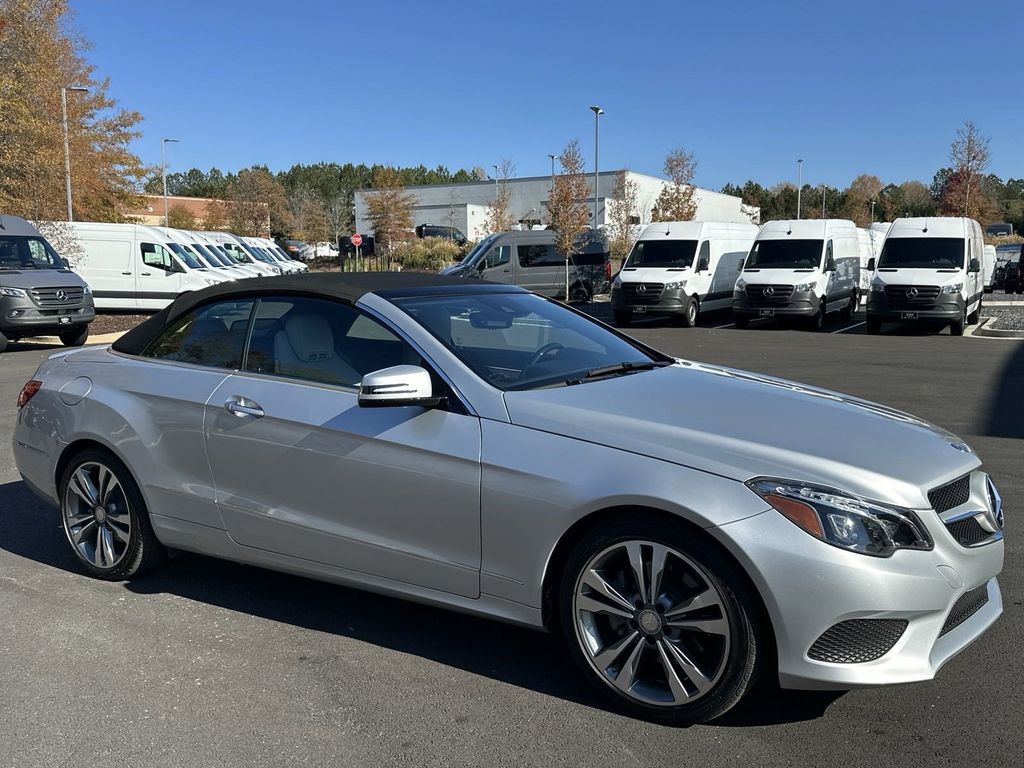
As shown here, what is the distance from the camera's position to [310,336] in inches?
166

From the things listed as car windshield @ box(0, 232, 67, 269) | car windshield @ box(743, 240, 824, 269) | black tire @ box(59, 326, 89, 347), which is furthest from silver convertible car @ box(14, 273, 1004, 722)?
car windshield @ box(743, 240, 824, 269)

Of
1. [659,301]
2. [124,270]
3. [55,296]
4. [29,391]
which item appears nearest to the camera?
[29,391]

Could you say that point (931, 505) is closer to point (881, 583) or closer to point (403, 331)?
point (881, 583)

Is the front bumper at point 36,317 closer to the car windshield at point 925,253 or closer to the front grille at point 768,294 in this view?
the front grille at point 768,294

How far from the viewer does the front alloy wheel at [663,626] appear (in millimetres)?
3098

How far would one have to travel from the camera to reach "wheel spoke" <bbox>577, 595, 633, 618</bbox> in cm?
330

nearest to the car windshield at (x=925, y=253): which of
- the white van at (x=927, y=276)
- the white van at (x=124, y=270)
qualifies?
the white van at (x=927, y=276)

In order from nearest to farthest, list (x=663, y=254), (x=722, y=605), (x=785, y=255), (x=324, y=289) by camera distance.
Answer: (x=722, y=605), (x=324, y=289), (x=785, y=255), (x=663, y=254)

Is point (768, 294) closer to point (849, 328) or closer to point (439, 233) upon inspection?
point (849, 328)

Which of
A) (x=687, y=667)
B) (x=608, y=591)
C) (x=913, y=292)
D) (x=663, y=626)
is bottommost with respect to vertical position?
(x=687, y=667)

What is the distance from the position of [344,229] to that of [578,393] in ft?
260

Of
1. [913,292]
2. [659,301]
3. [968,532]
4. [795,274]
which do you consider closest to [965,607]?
[968,532]

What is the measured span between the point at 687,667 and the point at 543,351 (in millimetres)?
1622

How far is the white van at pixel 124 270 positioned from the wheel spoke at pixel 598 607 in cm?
2269
